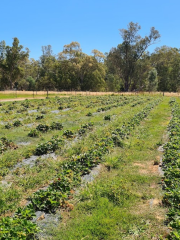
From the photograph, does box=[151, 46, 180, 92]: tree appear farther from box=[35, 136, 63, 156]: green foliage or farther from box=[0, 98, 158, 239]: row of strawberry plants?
box=[0, 98, 158, 239]: row of strawberry plants

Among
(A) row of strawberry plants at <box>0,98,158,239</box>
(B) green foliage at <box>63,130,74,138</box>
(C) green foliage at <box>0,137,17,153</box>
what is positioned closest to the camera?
(A) row of strawberry plants at <box>0,98,158,239</box>

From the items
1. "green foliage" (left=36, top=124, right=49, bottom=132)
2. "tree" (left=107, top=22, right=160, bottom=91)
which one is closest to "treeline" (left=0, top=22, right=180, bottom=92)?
"tree" (left=107, top=22, right=160, bottom=91)

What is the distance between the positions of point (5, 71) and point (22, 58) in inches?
248

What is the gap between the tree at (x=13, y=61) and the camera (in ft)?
189

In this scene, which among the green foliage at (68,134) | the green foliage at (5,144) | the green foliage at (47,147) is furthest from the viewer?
the green foliage at (68,134)

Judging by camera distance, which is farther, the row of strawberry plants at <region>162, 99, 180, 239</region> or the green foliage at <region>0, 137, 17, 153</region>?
the green foliage at <region>0, 137, 17, 153</region>

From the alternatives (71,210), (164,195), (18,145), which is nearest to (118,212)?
(71,210)

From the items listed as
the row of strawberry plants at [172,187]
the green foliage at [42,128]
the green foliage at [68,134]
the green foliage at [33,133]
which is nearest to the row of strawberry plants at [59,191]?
the row of strawberry plants at [172,187]

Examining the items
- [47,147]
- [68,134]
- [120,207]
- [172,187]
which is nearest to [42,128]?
[68,134]

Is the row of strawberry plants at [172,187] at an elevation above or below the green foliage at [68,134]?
below

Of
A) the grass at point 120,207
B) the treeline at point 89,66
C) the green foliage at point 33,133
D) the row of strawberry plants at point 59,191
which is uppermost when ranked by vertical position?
the treeline at point 89,66

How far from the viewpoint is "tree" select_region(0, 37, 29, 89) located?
57625 millimetres

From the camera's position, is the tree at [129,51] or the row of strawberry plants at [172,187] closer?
the row of strawberry plants at [172,187]

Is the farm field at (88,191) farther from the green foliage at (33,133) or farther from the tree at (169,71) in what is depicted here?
the tree at (169,71)
